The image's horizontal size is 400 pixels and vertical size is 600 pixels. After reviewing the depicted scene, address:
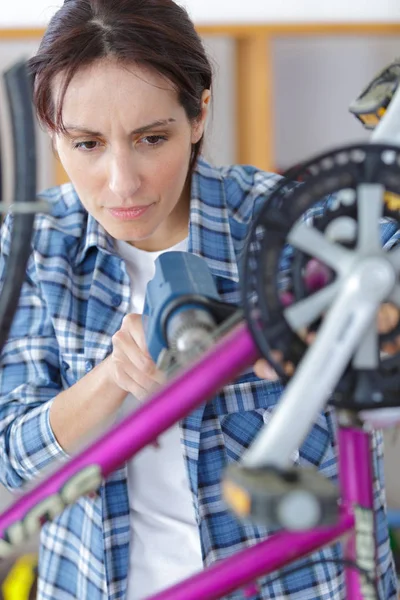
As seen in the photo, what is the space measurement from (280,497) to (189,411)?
0.35ft

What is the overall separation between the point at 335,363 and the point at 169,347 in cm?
13

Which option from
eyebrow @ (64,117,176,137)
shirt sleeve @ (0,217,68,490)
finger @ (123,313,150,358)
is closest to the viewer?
finger @ (123,313,150,358)

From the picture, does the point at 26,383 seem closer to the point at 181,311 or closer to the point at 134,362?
the point at 134,362

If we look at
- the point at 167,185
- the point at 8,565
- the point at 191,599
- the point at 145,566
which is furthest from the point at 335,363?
the point at 8,565

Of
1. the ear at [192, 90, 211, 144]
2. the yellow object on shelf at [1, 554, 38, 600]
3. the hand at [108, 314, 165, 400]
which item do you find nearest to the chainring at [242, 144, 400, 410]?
the hand at [108, 314, 165, 400]

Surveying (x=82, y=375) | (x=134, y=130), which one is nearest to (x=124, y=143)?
(x=134, y=130)

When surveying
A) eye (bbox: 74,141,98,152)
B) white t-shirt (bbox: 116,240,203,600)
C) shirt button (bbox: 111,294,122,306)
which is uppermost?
eye (bbox: 74,141,98,152)

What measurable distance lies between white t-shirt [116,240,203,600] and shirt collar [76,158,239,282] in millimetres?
181

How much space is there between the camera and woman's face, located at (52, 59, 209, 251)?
706 millimetres

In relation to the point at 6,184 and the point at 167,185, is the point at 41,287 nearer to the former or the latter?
the point at 167,185

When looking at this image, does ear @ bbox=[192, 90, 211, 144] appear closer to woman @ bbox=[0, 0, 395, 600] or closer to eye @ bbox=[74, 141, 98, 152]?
woman @ bbox=[0, 0, 395, 600]

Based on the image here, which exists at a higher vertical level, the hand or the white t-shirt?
the hand

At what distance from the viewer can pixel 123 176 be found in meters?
0.72

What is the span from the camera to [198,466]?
85 centimetres
